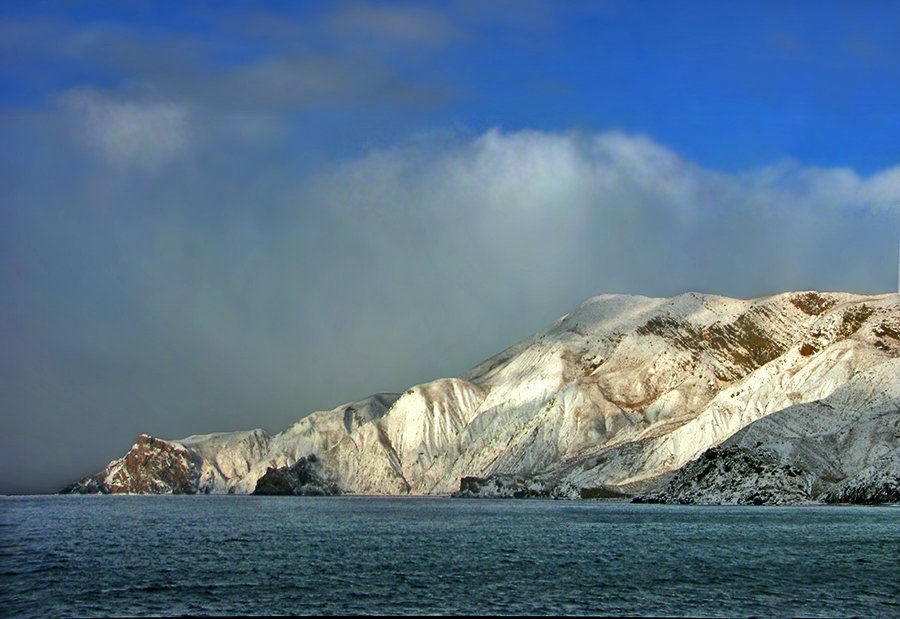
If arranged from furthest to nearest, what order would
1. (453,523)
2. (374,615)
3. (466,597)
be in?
(453,523) < (466,597) < (374,615)

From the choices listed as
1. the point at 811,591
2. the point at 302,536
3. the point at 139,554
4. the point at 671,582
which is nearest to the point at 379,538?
the point at 302,536

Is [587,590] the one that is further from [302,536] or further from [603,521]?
[603,521]

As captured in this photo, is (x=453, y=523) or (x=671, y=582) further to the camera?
(x=453, y=523)

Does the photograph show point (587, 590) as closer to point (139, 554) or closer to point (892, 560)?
point (892, 560)

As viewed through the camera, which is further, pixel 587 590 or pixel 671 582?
pixel 671 582

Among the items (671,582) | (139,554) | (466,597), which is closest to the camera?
(466,597)

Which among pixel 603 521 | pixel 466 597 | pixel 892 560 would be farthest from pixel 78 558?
pixel 603 521
